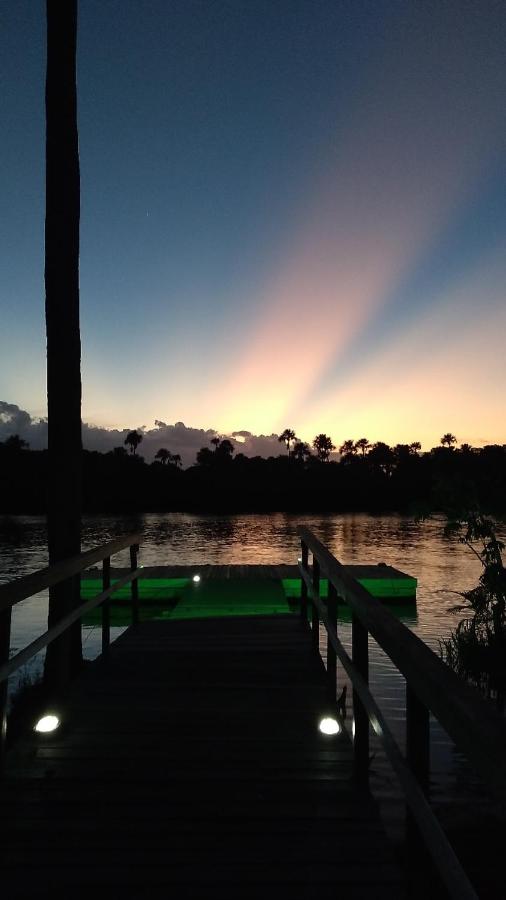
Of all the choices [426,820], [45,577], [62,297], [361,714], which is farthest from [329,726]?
[62,297]

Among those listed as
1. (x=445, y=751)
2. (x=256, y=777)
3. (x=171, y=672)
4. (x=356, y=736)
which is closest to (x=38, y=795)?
(x=256, y=777)

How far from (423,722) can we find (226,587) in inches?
428

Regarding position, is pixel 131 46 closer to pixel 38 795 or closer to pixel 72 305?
pixel 72 305

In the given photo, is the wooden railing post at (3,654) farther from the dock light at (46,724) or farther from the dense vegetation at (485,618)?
the dense vegetation at (485,618)

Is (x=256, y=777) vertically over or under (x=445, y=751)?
over

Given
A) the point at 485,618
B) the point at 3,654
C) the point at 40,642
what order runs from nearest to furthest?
the point at 3,654
the point at 40,642
the point at 485,618

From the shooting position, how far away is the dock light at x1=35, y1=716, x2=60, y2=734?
377 centimetres

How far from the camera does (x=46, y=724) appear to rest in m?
3.80

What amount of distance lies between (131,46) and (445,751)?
9727 millimetres

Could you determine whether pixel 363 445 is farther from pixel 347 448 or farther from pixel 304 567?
pixel 304 567

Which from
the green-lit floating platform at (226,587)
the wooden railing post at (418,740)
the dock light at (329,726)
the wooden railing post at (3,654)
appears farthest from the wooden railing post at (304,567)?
the green-lit floating platform at (226,587)

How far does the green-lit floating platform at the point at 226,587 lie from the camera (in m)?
12.4

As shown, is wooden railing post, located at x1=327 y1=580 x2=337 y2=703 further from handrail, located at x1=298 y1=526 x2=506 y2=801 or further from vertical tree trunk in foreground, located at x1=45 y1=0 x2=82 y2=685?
vertical tree trunk in foreground, located at x1=45 y1=0 x2=82 y2=685

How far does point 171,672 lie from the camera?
5289 mm
